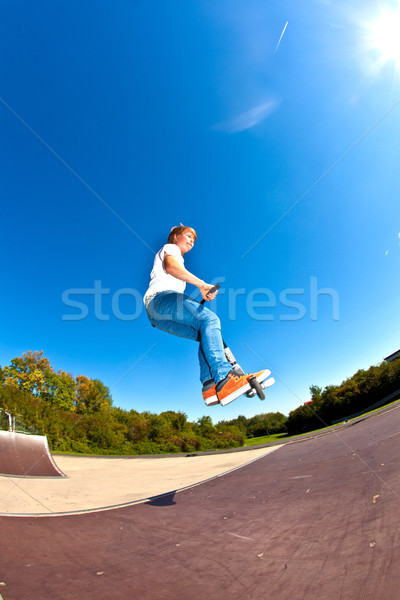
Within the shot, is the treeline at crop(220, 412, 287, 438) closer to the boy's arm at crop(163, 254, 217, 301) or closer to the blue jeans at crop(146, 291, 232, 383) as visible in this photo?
the blue jeans at crop(146, 291, 232, 383)

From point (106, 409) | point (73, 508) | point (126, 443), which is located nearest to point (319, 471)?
point (73, 508)

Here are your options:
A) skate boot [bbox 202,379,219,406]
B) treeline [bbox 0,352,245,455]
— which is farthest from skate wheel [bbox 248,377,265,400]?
treeline [bbox 0,352,245,455]

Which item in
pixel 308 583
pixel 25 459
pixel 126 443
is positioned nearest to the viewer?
pixel 308 583

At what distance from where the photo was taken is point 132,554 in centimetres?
150

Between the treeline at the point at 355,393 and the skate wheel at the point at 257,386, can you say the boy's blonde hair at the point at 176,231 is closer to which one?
the skate wheel at the point at 257,386

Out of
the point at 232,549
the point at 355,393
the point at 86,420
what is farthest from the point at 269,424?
the point at 232,549

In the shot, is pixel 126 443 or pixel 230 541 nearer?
pixel 230 541

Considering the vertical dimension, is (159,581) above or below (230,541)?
above

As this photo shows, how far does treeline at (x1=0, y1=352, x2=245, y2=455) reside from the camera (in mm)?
7645

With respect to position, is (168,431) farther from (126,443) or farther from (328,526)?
(328,526)

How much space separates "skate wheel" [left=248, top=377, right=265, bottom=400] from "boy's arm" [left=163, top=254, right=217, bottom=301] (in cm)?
78

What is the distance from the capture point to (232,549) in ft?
4.52

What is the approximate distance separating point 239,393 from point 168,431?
12981mm

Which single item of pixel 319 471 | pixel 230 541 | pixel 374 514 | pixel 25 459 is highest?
pixel 25 459
